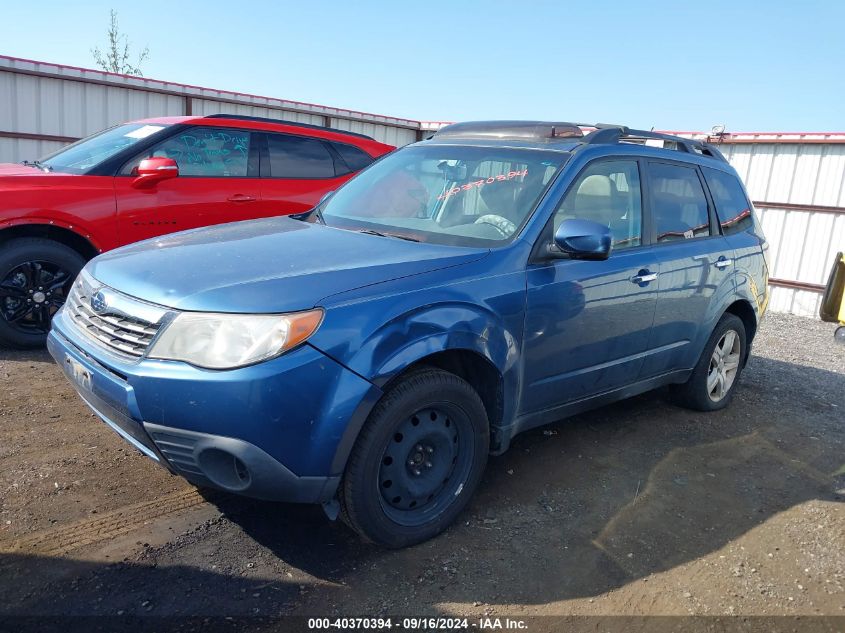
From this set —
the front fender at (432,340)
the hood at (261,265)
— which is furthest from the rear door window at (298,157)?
the front fender at (432,340)

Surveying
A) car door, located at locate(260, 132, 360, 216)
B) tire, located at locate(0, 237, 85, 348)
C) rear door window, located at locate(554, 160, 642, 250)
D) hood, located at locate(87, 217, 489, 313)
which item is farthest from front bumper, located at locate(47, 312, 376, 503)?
car door, located at locate(260, 132, 360, 216)

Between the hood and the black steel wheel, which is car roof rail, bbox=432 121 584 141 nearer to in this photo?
the hood

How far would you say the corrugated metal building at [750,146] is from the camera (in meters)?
10.3

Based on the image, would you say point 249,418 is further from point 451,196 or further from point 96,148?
point 96,148

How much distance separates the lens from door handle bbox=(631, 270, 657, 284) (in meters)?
3.97

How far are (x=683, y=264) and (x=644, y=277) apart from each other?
1.68 ft

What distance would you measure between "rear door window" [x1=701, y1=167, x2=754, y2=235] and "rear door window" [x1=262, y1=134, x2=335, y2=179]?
3.64 m

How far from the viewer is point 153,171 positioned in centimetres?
562

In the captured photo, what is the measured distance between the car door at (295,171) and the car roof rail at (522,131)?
2595 millimetres

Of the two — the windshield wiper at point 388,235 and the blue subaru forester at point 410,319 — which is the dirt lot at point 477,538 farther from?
the windshield wiper at point 388,235

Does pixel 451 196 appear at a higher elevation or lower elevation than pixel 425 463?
higher

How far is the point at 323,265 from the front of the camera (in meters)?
2.97

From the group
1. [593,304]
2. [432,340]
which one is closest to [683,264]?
[593,304]

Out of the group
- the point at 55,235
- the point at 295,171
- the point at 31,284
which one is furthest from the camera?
the point at 295,171
